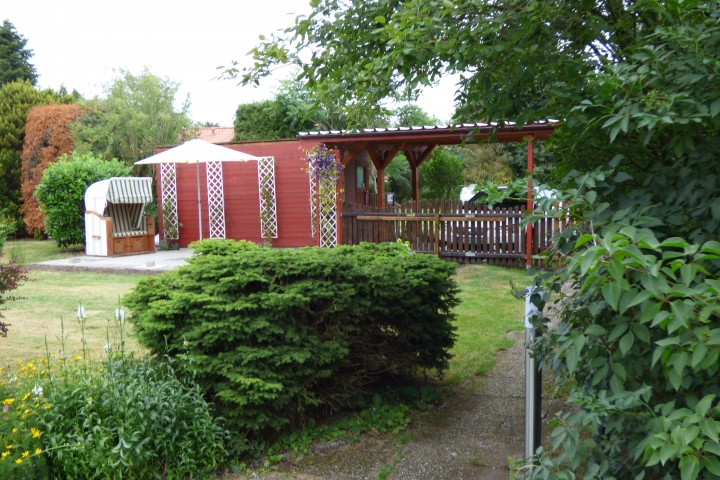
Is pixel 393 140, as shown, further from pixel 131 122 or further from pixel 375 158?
pixel 131 122

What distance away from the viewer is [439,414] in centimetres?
479

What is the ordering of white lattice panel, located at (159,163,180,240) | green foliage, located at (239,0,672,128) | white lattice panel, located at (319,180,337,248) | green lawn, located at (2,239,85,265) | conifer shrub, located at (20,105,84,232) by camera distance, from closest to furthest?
green foliage, located at (239,0,672,128), white lattice panel, located at (319,180,337,248), green lawn, located at (2,239,85,265), white lattice panel, located at (159,163,180,240), conifer shrub, located at (20,105,84,232)

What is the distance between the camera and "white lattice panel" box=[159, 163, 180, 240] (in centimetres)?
1744

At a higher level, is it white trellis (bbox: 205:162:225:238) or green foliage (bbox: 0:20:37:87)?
green foliage (bbox: 0:20:37:87)

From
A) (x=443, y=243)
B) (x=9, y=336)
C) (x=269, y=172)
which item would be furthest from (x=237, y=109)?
(x=9, y=336)

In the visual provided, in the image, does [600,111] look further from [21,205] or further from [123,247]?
[21,205]

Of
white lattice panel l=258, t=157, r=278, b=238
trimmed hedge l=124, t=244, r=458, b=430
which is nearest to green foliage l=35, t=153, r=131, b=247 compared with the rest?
white lattice panel l=258, t=157, r=278, b=238

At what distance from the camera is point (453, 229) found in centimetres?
1289

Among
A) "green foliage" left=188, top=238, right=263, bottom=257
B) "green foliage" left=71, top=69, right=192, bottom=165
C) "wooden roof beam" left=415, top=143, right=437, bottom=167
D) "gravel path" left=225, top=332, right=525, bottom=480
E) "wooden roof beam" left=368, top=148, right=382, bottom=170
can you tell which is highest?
"green foliage" left=71, top=69, right=192, bottom=165

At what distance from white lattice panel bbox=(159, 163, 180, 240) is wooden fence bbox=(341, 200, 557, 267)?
6137 mm

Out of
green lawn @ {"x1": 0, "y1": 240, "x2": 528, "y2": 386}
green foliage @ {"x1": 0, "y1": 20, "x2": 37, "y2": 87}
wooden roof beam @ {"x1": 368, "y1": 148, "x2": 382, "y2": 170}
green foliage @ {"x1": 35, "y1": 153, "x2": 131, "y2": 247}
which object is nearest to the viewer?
green lawn @ {"x1": 0, "y1": 240, "x2": 528, "y2": 386}

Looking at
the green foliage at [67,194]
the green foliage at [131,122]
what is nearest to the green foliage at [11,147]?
the green foliage at [131,122]

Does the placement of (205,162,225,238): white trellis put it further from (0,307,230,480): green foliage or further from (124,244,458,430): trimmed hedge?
(0,307,230,480): green foliage

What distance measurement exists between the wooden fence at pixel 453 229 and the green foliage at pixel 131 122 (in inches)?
467
